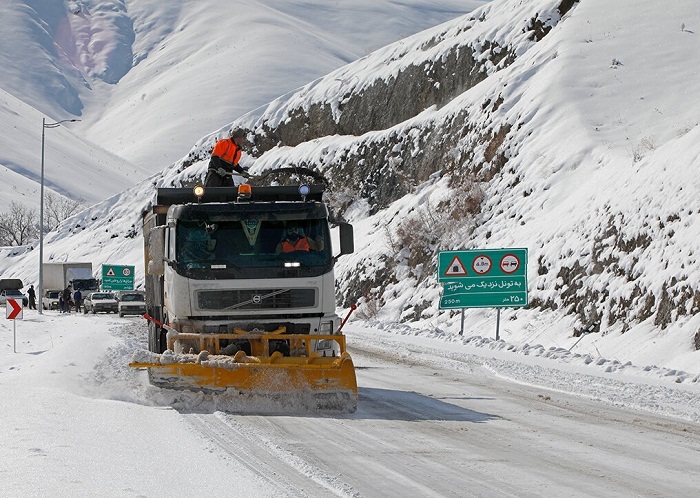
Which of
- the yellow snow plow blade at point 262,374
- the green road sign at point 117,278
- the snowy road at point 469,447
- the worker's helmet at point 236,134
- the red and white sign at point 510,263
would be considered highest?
the worker's helmet at point 236,134

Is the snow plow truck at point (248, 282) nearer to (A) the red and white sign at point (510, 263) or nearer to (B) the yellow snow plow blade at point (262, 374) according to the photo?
(B) the yellow snow plow blade at point (262, 374)

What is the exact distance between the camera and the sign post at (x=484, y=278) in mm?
23688

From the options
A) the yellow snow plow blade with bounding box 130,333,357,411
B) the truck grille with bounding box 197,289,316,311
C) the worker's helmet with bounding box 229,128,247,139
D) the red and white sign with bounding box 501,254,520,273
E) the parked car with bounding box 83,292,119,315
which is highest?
the worker's helmet with bounding box 229,128,247,139

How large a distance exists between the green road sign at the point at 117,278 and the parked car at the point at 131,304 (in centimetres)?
819

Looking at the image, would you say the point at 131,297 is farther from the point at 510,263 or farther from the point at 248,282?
the point at 248,282

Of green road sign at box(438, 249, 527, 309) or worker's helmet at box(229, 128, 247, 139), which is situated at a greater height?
worker's helmet at box(229, 128, 247, 139)

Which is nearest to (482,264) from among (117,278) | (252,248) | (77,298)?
(252,248)

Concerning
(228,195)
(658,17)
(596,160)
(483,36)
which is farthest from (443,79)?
(228,195)

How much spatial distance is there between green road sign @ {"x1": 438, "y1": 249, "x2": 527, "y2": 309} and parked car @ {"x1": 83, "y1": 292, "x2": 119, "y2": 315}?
30.9 m

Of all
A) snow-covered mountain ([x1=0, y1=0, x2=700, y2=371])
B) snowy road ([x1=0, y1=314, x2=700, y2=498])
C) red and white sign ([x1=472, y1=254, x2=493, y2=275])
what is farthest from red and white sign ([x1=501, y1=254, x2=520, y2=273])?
snowy road ([x1=0, y1=314, x2=700, y2=498])

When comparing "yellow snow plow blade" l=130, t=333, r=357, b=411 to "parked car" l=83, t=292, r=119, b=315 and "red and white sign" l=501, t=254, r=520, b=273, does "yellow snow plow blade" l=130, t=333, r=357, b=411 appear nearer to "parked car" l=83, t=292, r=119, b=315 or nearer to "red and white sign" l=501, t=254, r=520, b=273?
"red and white sign" l=501, t=254, r=520, b=273

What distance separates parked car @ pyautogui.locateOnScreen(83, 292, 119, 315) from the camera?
52250 mm

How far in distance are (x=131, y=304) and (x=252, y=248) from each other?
35172 millimetres

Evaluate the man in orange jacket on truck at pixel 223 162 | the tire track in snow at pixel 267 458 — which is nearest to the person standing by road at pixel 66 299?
the man in orange jacket on truck at pixel 223 162
